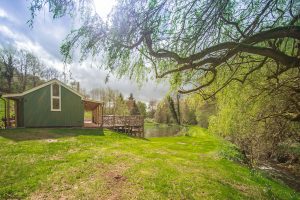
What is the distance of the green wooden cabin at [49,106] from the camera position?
17578 mm

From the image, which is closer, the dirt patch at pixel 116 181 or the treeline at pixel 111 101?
the dirt patch at pixel 116 181

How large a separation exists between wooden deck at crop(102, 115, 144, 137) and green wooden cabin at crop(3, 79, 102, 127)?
9.09ft

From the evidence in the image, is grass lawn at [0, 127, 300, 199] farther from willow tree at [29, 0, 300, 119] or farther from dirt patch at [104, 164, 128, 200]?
willow tree at [29, 0, 300, 119]

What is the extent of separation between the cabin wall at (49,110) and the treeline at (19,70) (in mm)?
16897

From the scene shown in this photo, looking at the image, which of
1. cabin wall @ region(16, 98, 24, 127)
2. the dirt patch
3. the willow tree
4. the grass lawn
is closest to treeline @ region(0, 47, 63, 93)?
cabin wall @ region(16, 98, 24, 127)

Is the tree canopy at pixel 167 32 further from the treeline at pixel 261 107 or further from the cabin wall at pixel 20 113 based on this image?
the cabin wall at pixel 20 113

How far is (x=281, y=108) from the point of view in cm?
853

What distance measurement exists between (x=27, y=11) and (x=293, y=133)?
10438mm

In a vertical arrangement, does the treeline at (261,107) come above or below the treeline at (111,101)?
below

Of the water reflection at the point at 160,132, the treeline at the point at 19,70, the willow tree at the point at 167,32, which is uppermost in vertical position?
the treeline at the point at 19,70

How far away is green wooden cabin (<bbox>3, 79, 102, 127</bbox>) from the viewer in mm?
17578

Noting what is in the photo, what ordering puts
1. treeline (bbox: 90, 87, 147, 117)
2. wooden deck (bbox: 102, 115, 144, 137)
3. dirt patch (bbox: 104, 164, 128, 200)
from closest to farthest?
dirt patch (bbox: 104, 164, 128, 200), wooden deck (bbox: 102, 115, 144, 137), treeline (bbox: 90, 87, 147, 117)

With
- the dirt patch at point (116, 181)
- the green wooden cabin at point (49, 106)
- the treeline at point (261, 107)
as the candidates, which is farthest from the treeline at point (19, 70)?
the dirt patch at point (116, 181)

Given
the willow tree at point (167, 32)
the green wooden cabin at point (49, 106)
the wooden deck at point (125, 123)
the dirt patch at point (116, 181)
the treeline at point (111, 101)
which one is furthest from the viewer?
the treeline at point (111, 101)
